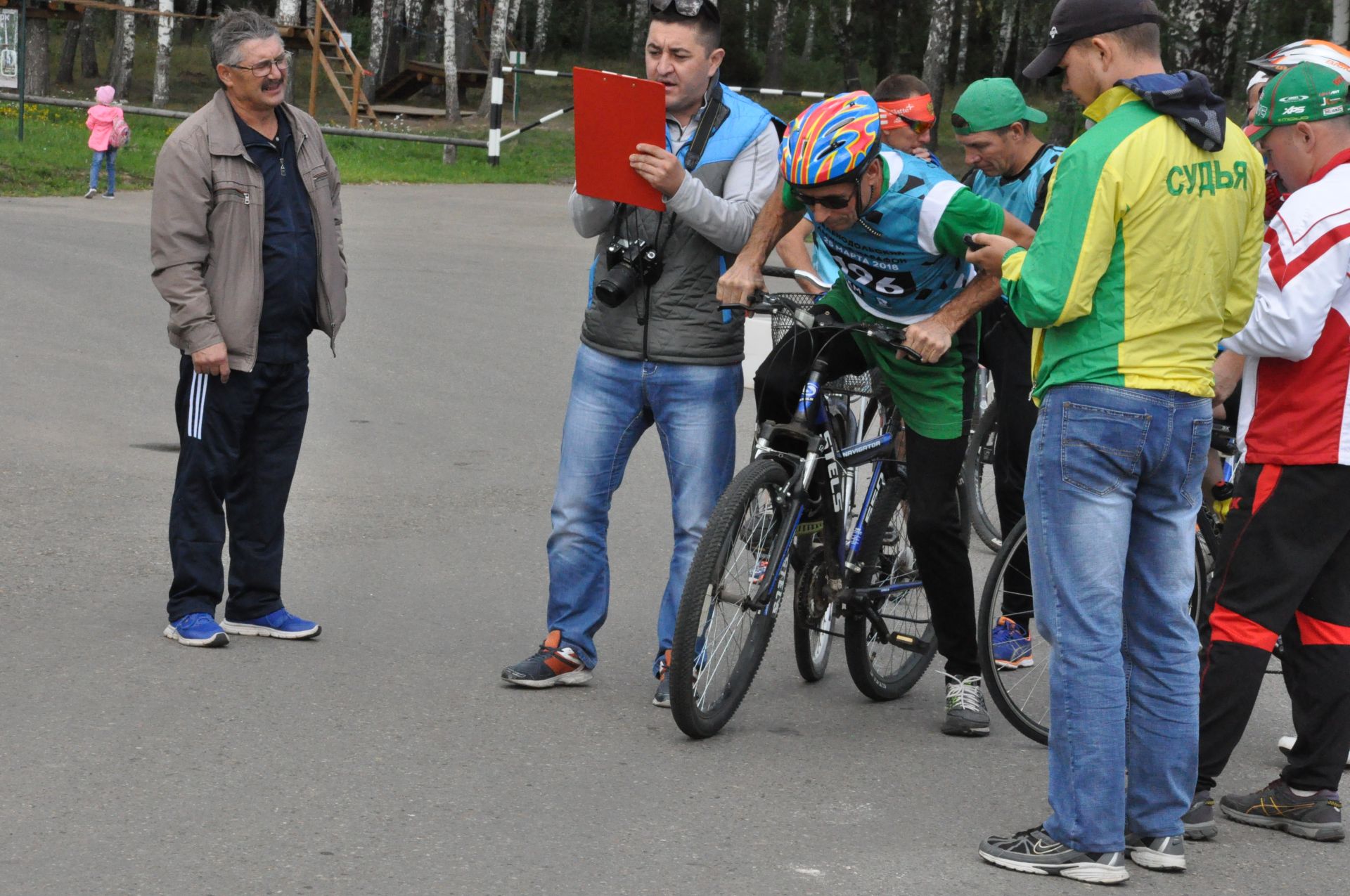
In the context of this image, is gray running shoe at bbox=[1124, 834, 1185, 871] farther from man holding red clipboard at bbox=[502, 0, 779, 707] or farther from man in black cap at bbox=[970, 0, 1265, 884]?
man holding red clipboard at bbox=[502, 0, 779, 707]

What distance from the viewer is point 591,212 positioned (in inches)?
200

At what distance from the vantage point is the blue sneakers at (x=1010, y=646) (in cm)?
520

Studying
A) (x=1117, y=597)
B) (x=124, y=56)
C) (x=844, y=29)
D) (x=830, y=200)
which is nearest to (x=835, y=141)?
(x=830, y=200)

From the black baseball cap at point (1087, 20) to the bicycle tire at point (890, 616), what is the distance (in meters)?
1.85

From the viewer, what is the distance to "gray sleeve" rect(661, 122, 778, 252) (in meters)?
4.82

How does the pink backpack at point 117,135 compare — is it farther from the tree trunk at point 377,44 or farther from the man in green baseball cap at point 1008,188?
the tree trunk at point 377,44

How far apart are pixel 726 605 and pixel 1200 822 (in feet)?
4.57

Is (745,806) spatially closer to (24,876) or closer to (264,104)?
(24,876)

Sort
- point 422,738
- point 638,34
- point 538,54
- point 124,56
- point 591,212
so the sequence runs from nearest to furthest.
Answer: point 422,738 < point 591,212 < point 124,56 < point 638,34 < point 538,54

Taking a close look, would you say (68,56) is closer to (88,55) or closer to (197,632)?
(88,55)

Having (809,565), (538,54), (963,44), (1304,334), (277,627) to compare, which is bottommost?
(277,627)

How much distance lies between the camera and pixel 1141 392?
12.1ft

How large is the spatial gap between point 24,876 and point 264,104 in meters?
2.72

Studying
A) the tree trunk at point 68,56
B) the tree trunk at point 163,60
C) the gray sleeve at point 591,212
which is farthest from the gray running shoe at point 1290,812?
the tree trunk at point 68,56
